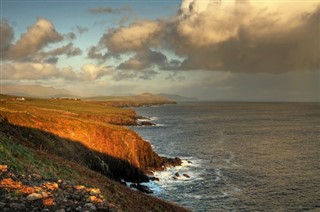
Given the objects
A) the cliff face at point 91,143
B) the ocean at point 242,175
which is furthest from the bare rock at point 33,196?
the ocean at point 242,175

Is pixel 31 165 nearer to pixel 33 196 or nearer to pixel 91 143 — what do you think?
pixel 33 196

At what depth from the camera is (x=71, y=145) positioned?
50781 mm

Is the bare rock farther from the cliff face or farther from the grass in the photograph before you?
the cliff face

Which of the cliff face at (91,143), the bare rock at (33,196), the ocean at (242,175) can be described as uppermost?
the bare rock at (33,196)

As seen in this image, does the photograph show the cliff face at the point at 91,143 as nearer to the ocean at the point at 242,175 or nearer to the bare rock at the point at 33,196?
the ocean at the point at 242,175

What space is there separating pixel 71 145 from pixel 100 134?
28.0ft

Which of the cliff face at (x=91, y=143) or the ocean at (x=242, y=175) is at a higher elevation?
the cliff face at (x=91, y=143)

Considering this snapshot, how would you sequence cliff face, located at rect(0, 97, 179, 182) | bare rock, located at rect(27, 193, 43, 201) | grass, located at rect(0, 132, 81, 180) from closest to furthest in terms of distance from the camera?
bare rock, located at rect(27, 193, 43, 201), grass, located at rect(0, 132, 81, 180), cliff face, located at rect(0, 97, 179, 182)

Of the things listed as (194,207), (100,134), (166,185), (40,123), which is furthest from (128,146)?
(194,207)

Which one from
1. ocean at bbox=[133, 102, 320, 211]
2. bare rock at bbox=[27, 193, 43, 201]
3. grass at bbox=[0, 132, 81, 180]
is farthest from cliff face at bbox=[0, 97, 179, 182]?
bare rock at bbox=[27, 193, 43, 201]

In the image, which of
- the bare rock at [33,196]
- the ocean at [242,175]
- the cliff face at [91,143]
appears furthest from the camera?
the cliff face at [91,143]

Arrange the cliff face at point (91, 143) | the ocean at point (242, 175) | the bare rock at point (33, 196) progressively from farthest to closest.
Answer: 1. the cliff face at point (91, 143)
2. the ocean at point (242, 175)
3. the bare rock at point (33, 196)

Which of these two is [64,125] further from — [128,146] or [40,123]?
[128,146]

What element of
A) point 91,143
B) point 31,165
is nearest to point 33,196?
point 31,165
